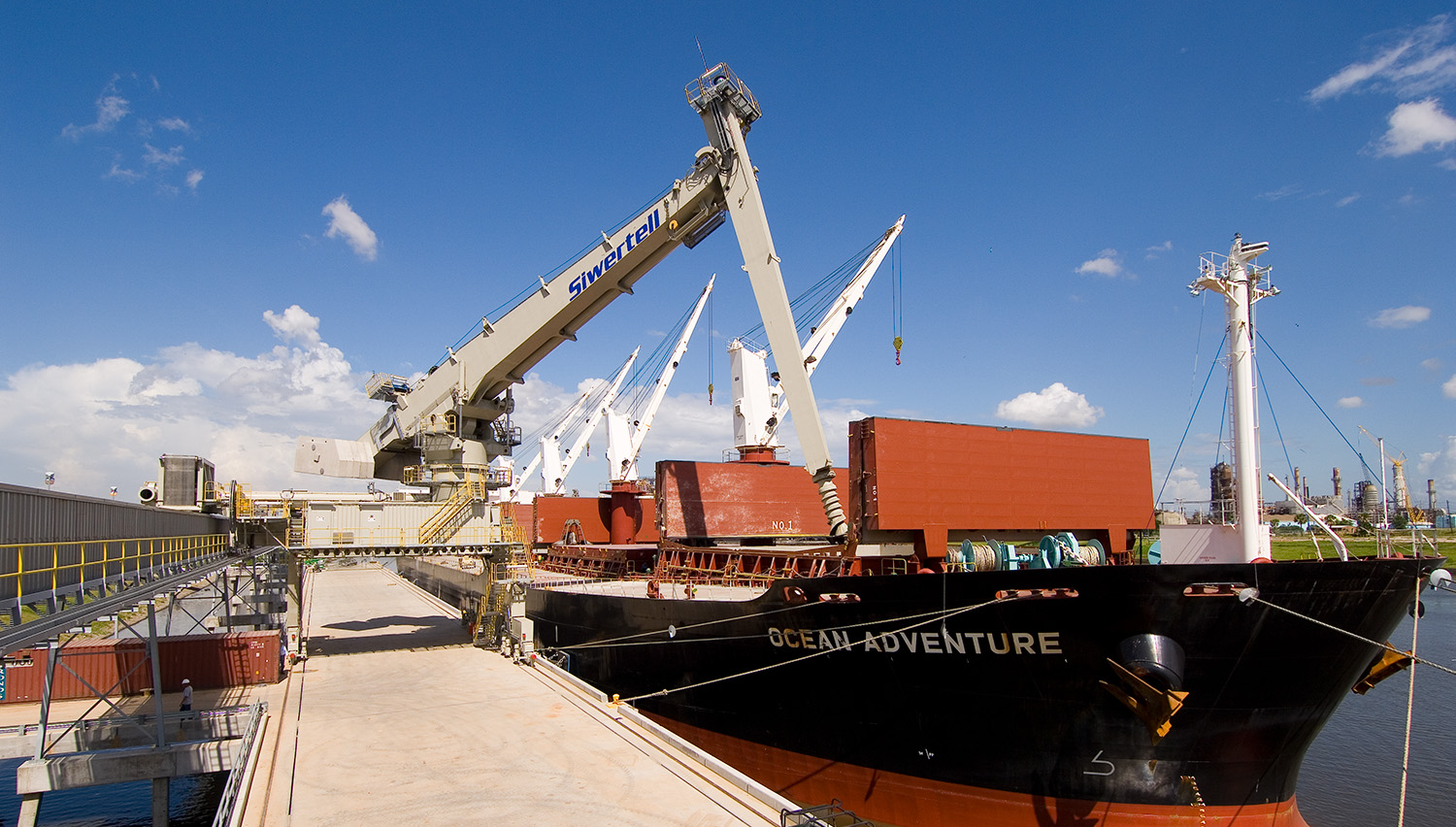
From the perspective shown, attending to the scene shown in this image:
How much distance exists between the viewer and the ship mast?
1443 cm

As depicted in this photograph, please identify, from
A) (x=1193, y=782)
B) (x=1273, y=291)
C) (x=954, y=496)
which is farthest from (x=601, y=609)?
(x=1273, y=291)

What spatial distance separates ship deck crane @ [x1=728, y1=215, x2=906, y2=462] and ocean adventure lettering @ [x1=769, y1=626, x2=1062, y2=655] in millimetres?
15126

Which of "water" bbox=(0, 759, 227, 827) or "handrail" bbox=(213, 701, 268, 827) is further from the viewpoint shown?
Result: "water" bbox=(0, 759, 227, 827)

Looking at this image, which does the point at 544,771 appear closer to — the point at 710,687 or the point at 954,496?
the point at 710,687

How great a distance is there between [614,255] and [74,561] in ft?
49.6

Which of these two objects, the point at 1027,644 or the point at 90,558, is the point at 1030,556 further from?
the point at 90,558

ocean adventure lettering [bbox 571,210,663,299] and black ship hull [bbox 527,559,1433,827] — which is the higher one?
ocean adventure lettering [bbox 571,210,663,299]

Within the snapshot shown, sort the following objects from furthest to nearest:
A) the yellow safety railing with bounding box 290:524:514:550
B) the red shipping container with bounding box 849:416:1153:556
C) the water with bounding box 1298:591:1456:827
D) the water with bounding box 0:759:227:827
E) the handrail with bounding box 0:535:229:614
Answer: the yellow safety railing with bounding box 290:524:514:550
the water with bounding box 0:759:227:827
the water with bounding box 1298:591:1456:827
the red shipping container with bounding box 849:416:1153:556
the handrail with bounding box 0:535:229:614

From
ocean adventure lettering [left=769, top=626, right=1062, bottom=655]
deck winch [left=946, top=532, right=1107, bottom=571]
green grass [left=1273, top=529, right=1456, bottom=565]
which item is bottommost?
green grass [left=1273, top=529, right=1456, bottom=565]

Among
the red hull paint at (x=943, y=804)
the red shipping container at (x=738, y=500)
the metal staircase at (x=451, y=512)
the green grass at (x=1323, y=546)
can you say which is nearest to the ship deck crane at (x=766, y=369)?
the red shipping container at (x=738, y=500)

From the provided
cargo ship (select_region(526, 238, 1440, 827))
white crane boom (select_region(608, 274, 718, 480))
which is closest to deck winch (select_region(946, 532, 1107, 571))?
cargo ship (select_region(526, 238, 1440, 827))

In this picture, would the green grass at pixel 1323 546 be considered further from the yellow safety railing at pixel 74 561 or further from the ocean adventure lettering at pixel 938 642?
the yellow safety railing at pixel 74 561

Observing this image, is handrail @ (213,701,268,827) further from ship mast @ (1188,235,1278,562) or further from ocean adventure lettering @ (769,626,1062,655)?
ship mast @ (1188,235,1278,562)

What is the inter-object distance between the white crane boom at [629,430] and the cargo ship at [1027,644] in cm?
4001
